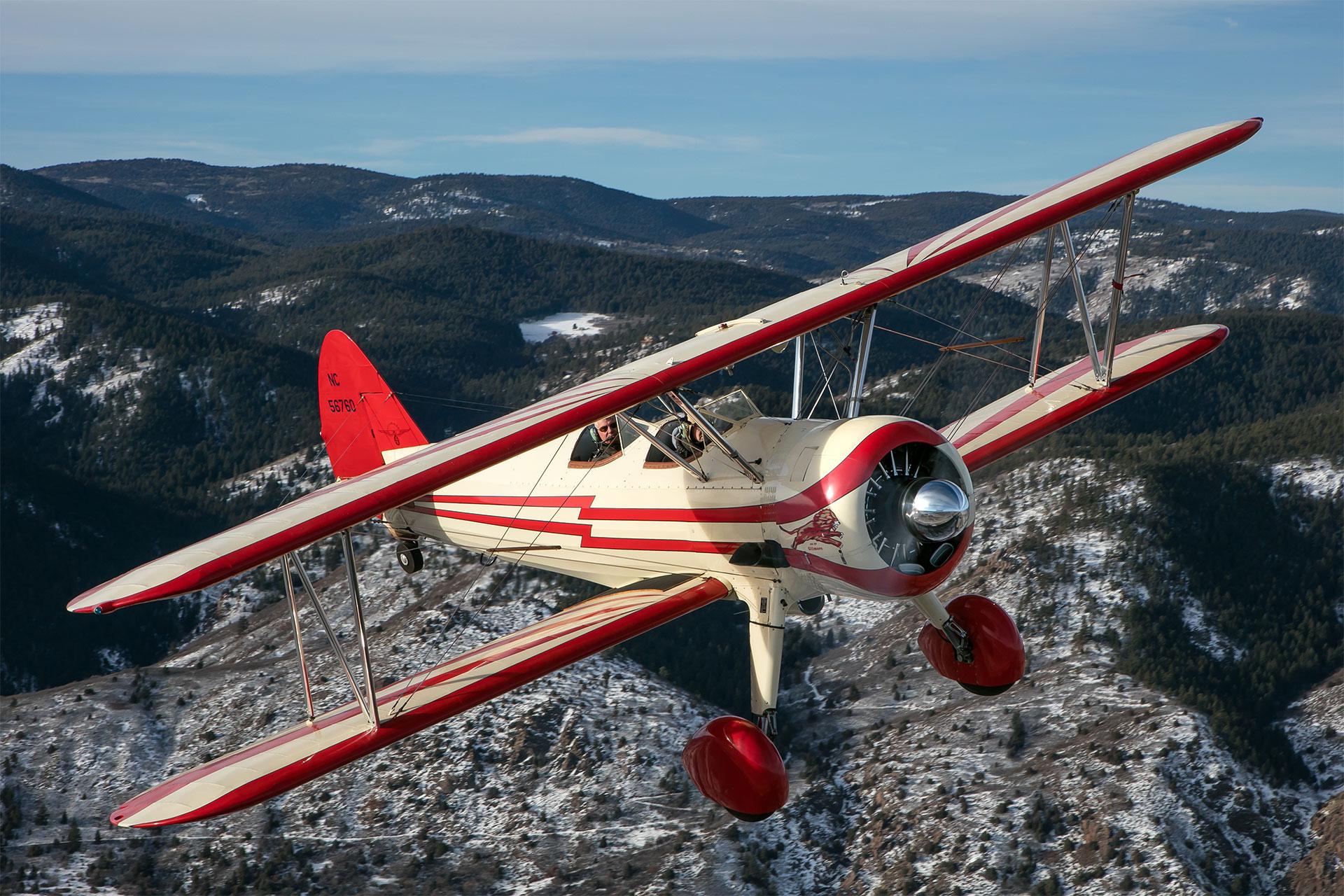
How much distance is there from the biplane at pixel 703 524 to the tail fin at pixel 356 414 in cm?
570

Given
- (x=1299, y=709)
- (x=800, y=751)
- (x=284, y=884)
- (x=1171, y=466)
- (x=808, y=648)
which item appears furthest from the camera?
(x=1171, y=466)

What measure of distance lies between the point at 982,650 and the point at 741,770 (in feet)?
15.2

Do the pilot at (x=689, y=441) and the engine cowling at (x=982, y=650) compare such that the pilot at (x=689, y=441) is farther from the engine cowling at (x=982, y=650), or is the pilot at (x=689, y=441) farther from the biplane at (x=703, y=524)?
the engine cowling at (x=982, y=650)

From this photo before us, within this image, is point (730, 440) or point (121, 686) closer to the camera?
point (730, 440)

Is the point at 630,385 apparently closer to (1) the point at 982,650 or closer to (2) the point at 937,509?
(2) the point at 937,509

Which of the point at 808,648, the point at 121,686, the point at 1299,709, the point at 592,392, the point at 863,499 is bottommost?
the point at 1299,709

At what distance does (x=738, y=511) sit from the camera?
16359mm

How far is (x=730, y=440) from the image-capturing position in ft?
55.0

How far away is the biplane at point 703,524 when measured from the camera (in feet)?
47.3

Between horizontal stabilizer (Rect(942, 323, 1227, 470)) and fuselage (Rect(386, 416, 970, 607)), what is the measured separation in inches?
228

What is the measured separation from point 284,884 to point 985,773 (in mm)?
22943

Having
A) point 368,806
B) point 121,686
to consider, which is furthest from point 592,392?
point 121,686

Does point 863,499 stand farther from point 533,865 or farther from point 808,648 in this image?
point 808,648

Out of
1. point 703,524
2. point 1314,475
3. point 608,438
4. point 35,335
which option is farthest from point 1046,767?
point 35,335
